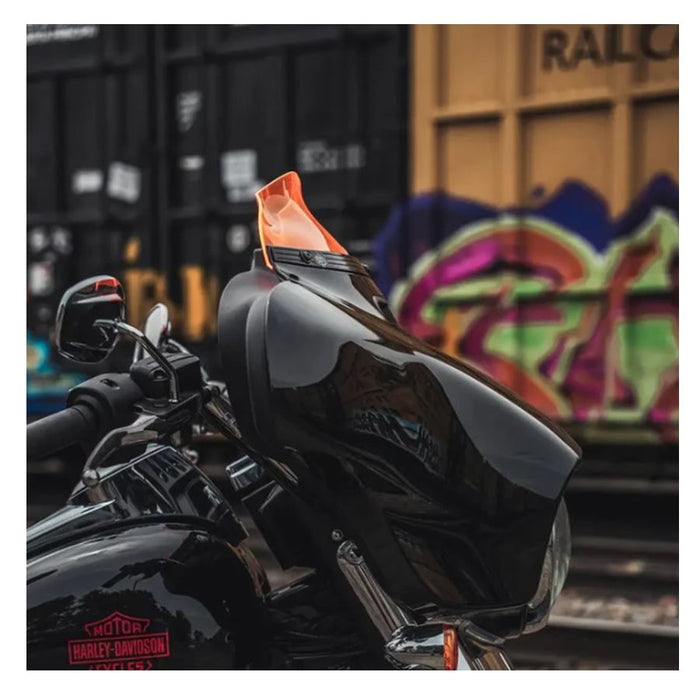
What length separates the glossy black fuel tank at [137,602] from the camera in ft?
2.90

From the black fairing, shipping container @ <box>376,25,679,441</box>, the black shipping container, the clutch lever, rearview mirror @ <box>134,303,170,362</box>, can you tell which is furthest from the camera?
the black shipping container

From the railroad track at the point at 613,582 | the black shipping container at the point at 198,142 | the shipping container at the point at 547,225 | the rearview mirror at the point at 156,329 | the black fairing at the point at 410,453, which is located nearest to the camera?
the black fairing at the point at 410,453

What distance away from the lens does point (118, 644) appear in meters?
0.90

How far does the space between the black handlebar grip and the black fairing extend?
6.5 inches

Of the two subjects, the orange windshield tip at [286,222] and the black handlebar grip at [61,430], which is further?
the orange windshield tip at [286,222]

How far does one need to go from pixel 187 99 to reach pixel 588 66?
1660mm

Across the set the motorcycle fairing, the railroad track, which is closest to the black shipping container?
the railroad track

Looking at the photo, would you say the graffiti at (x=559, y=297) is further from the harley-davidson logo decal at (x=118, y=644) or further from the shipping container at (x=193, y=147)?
the harley-davidson logo decal at (x=118, y=644)

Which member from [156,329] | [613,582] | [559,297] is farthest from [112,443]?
[559,297]

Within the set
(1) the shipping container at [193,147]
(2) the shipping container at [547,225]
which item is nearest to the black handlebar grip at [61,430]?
(1) the shipping container at [193,147]

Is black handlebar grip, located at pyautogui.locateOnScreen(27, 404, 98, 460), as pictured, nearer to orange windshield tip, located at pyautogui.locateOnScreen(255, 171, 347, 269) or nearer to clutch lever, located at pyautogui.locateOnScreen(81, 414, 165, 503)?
clutch lever, located at pyautogui.locateOnScreen(81, 414, 165, 503)

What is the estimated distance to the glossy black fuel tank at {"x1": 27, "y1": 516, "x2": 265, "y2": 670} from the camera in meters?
0.88
